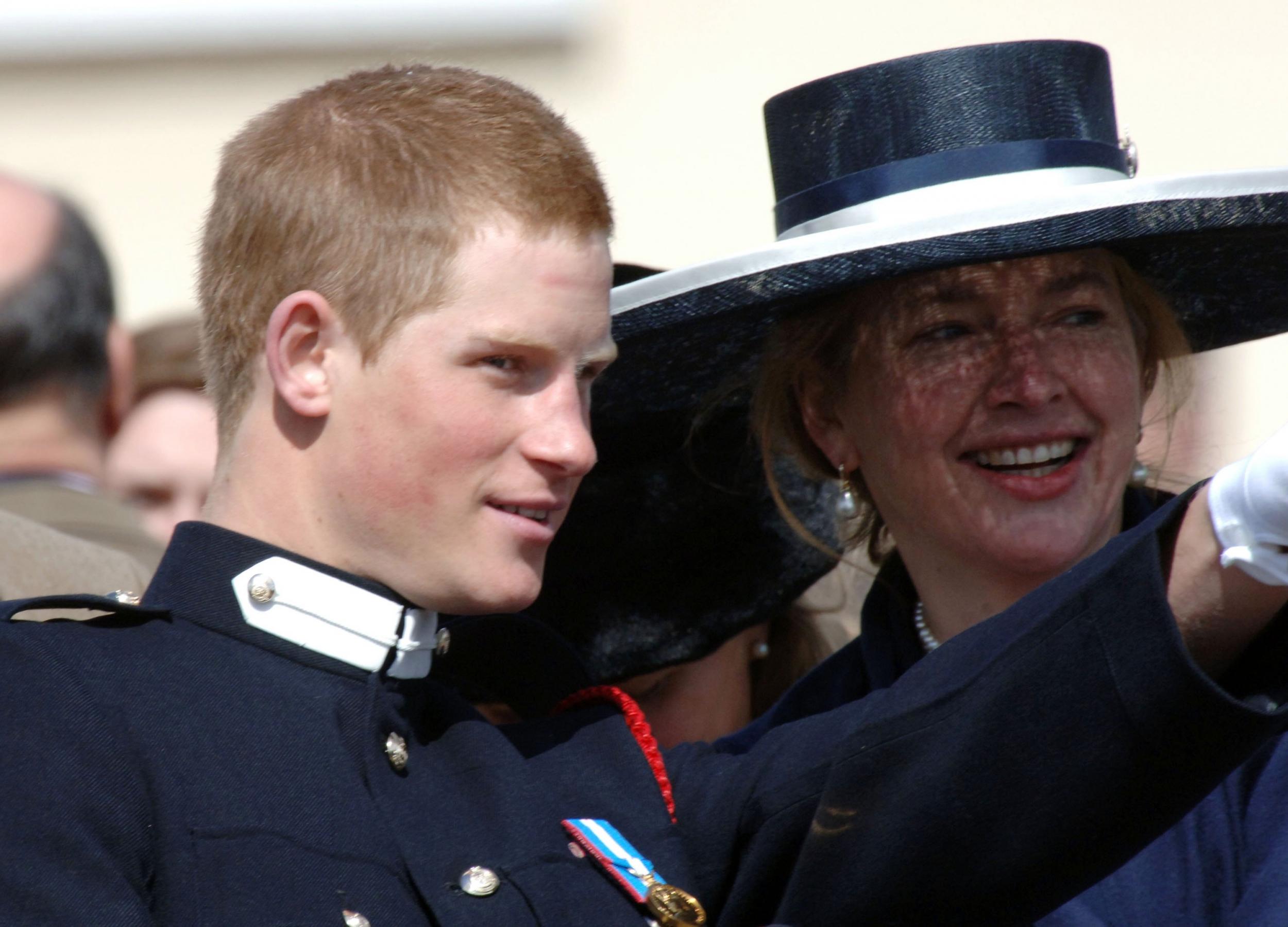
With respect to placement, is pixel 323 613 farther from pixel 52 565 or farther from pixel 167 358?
pixel 167 358

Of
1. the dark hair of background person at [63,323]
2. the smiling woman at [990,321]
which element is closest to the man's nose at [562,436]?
the smiling woman at [990,321]

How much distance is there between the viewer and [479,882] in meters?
1.90

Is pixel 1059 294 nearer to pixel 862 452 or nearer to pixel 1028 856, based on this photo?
pixel 862 452

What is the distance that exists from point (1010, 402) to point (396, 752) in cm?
96

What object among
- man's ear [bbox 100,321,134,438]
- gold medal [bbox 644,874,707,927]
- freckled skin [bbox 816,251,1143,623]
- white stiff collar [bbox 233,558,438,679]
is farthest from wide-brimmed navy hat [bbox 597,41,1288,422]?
man's ear [bbox 100,321,134,438]

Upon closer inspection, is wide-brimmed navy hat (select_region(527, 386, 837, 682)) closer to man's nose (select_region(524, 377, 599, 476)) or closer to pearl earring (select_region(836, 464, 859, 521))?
pearl earring (select_region(836, 464, 859, 521))

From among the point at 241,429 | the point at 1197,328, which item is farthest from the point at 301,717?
the point at 1197,328

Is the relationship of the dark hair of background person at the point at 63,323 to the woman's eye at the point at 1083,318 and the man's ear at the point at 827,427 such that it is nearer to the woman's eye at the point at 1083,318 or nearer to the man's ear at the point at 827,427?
the man's ear at the point at 827,427

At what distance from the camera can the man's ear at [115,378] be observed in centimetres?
372

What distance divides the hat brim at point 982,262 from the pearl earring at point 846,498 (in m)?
0.22

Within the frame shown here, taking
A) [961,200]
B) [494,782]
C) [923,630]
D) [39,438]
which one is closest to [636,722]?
[494,782]

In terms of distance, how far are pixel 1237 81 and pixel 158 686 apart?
5783mm

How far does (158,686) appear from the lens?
1863mm

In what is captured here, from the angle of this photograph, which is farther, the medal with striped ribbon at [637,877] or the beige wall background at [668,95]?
the beige wall background at [668,95]
